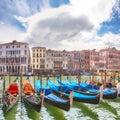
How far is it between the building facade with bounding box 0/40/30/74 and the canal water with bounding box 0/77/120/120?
34491 millimetres

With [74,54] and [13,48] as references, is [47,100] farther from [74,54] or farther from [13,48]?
[74,54]

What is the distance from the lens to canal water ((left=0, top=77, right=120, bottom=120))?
9.49 meters

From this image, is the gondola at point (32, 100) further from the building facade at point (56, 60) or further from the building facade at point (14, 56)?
the building facade at point (56, 60)

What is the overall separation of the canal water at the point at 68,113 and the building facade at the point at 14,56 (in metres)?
34.5

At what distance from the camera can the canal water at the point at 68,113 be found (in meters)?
9.49

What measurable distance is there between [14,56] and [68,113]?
122 ft

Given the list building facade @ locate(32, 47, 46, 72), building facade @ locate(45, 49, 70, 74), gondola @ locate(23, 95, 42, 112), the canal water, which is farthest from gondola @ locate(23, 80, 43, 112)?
building facade @ locate(45, 49, 70, 74)

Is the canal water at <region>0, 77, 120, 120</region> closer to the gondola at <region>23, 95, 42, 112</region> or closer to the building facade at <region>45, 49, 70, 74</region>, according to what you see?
the gondola at <region>23, 95, 42, 112</region>

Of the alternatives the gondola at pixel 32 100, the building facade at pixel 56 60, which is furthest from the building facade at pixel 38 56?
the gondola at pixel 32 100

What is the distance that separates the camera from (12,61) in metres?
45.5

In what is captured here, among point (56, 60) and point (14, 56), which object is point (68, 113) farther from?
point (56, 60)

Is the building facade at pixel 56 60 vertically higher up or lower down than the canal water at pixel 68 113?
higher up

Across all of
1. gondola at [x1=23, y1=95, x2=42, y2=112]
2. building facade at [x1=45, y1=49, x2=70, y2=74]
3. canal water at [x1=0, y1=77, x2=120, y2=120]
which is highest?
building facade at [x1=45, y1=49, x2=70, y2=74]

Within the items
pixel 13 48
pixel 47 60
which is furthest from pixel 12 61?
pixel 47 60
